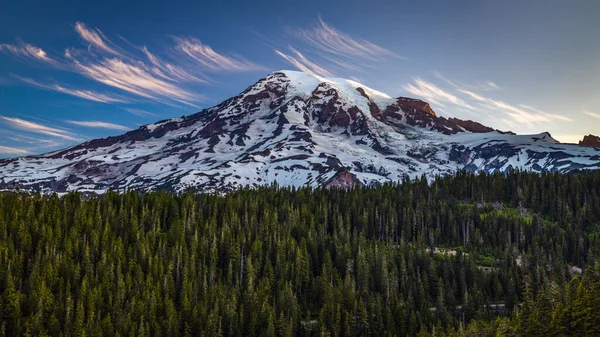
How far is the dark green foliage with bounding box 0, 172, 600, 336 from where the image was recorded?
104375mm

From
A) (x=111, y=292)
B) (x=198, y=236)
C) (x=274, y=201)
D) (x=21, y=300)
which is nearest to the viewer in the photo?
(x=21, y=300)

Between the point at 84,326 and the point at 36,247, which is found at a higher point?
the point at 36,247

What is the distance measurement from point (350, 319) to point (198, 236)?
2481 inches

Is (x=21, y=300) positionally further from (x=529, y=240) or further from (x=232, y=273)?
(x=529, y=240)

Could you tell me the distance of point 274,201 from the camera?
19912 centimetres

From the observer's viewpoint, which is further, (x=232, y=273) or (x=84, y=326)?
(x=232, y=273)

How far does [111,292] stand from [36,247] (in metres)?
31.4

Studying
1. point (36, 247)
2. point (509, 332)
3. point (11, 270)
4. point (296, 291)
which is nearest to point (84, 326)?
point (11, 270)

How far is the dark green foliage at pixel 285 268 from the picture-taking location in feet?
342

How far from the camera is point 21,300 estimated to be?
107 metres

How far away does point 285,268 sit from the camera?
139875 mm

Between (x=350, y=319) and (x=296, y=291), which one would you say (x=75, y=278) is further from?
(x=350, y=319)

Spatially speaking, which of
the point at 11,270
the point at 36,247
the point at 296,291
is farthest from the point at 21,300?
the point at 296,291

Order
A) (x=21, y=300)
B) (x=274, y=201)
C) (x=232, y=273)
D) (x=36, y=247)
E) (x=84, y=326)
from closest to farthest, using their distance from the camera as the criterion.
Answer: (x=84, y=326) → (x=21, y=300) → (x=36, y=247) → (x=232, y=273) → (x=274, y=201)
